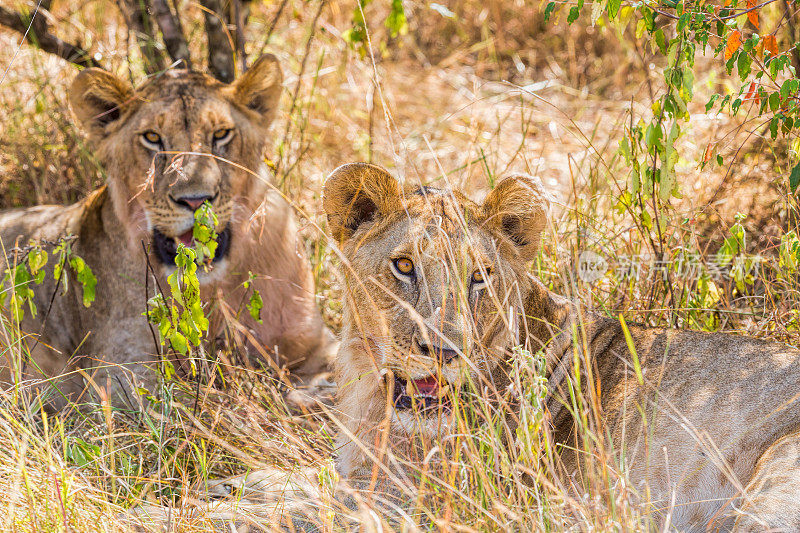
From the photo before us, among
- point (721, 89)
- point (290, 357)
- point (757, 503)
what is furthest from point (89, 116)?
point (721, 89)

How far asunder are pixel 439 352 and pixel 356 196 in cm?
75

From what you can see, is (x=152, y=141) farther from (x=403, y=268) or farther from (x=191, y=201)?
(x=403, y=268)

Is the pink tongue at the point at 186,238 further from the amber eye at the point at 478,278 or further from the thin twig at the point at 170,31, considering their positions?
the thin twig at the point at 170,31

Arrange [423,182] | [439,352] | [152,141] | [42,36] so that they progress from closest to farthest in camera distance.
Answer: [439,352]
[152,141]
[42,36]
[423,182]

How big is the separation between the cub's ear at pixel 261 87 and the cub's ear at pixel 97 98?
1.82ft

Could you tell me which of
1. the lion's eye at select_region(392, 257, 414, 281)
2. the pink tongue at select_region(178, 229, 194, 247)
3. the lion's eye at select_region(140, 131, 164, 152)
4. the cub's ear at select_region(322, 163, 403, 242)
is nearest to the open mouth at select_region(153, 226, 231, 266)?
the pink tongue at select_region(178, 229, 194, 247)

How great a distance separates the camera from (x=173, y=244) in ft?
14.7

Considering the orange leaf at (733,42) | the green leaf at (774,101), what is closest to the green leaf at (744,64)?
the orange leaf at (733,42)

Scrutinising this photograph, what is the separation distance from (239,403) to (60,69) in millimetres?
4022

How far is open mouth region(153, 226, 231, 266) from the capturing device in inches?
174

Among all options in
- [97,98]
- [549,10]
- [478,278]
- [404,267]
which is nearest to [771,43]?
[549,10]

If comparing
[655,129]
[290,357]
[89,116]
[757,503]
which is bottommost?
[290,357]

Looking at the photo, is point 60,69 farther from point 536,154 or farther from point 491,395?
point 491,395

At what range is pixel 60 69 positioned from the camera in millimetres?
6977
